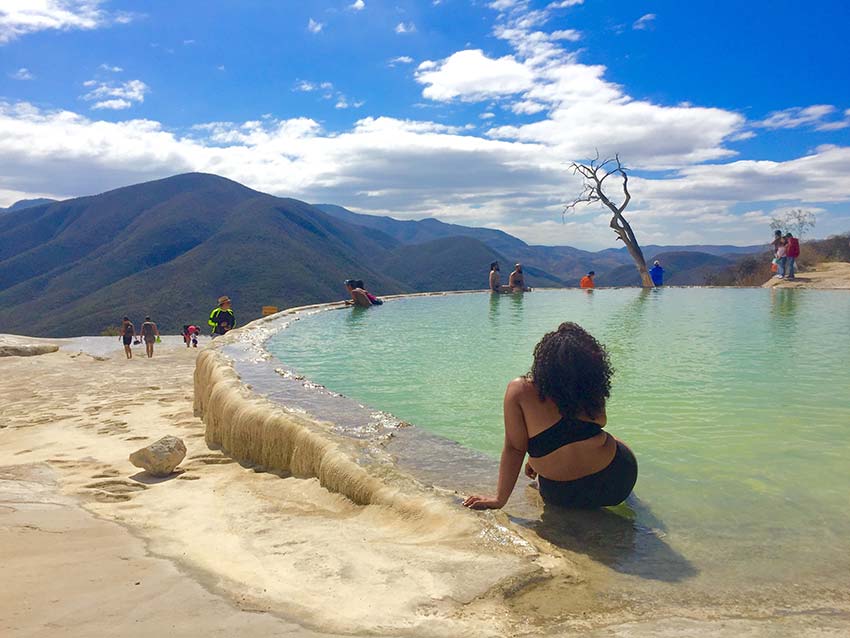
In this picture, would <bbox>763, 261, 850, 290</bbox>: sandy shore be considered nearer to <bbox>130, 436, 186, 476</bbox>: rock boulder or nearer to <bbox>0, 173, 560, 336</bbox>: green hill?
<bbox>130, 436, 186, 476</bbox>: rock boulder

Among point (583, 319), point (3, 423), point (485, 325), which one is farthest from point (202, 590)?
point (583, 319)

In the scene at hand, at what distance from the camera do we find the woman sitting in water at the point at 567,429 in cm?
288

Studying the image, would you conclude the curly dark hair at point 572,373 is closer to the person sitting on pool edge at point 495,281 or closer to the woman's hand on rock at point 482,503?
the woman's hand on rock at point 482,503

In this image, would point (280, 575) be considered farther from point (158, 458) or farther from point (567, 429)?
point (158, 458)

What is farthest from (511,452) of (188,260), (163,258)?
(163,258)

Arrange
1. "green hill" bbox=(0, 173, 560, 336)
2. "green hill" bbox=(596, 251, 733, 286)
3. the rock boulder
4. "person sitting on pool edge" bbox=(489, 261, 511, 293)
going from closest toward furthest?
the rock boulder < "person sitting on pool edge" bbox=(489, 261, 511, 293) < "green hill" bbox=(0, 173, 560, 336) < "green hill" bbox=(596, 251, 733, 286)

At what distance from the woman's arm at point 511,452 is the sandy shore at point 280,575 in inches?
7.6

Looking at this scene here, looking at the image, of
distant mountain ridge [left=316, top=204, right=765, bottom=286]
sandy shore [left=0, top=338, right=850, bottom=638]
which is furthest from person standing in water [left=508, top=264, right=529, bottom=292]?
distant mountain ridge [left=316, top=204, right=765, bottom=286]

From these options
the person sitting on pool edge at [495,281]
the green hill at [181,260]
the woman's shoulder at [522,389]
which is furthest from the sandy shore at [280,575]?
the green hill at [181,260]

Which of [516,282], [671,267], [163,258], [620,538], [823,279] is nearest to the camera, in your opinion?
[620,538]

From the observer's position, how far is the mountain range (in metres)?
58.9

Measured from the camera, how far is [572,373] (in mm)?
2855

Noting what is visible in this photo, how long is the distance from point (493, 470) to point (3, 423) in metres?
5.48

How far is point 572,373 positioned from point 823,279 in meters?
20.2
